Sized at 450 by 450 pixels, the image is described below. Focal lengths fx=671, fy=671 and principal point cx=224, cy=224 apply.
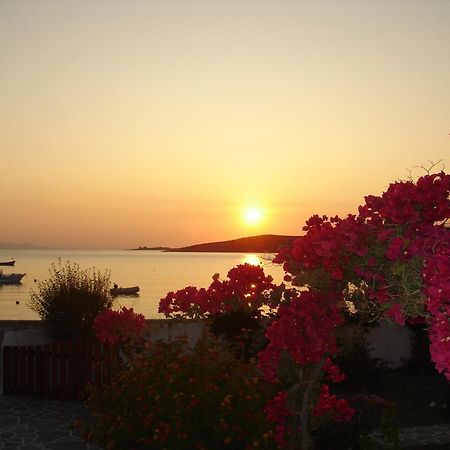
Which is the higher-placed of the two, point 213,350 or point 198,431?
point 213,350

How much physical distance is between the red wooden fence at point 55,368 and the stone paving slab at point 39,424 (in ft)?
0.94

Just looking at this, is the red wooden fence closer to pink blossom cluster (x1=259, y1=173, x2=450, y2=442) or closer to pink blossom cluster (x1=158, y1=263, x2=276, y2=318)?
pink blossom cluster (x1=158, y1=263, x2=276, y2=318)

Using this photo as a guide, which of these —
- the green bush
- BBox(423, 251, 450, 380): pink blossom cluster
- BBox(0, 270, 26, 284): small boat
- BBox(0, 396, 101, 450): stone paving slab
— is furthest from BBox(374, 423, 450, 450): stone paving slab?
BBox(0, 270, 26, 284): small boat

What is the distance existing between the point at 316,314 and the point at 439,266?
1998 millimetres

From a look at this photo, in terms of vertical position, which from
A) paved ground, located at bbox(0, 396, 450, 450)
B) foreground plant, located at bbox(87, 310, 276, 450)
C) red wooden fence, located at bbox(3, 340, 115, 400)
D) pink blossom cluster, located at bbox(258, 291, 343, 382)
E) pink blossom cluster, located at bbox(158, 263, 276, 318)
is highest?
pink blossom cluster, located at bbox(158, 263, 276, 318)

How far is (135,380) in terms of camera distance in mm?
6680

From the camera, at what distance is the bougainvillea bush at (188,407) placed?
6.00m

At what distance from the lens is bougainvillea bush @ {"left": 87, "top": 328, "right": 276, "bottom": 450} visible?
19.7 feet

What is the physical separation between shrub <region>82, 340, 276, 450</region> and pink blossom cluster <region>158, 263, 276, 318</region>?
51cm

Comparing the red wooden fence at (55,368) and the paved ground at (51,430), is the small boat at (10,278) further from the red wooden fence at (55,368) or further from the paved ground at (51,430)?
the paved ground at (51,430)

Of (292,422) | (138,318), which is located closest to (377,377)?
(138,318)

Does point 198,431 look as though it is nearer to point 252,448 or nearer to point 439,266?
point 252,448

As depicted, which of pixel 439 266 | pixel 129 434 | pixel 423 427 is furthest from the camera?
pixel 423 427

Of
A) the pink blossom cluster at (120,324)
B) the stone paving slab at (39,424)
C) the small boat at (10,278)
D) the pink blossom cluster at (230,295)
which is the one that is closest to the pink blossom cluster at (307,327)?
the pink blossom cluster at (230,295)
